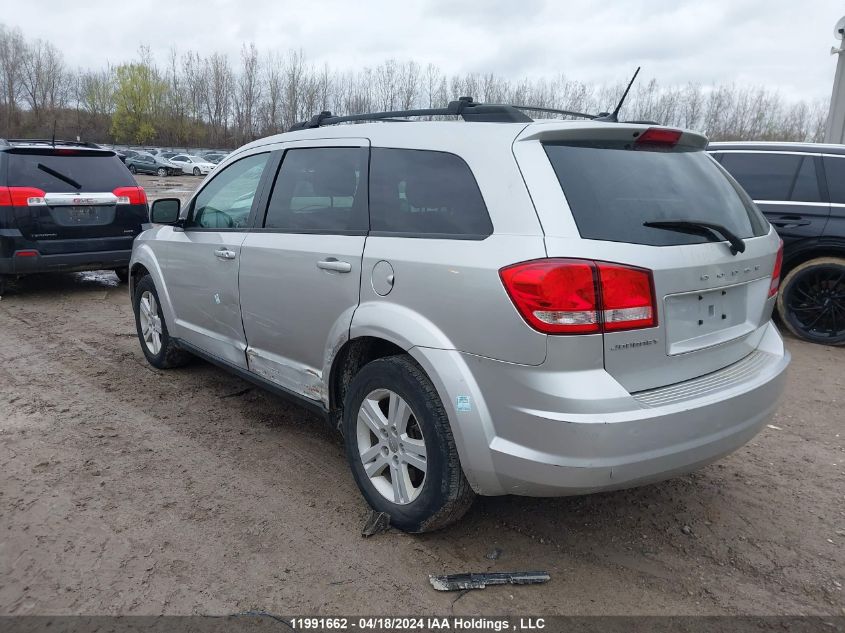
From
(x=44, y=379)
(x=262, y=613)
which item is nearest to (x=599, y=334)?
(x=262, y=613)

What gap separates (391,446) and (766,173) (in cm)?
572

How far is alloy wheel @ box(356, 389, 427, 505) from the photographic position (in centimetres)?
277

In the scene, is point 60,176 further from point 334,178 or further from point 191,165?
point 191,165

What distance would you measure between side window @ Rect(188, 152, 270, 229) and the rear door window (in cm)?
517

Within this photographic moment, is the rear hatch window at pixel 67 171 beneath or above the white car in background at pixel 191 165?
beneath

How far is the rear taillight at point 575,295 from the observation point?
7.37 feet

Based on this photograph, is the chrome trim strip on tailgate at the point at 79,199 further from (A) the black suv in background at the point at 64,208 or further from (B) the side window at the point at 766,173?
(B) the side window at the point at 766,173

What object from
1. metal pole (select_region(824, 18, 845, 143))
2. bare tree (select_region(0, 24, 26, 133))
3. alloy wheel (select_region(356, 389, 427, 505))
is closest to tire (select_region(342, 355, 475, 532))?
alloy wheel (select_region(356, 389, 427, 505))

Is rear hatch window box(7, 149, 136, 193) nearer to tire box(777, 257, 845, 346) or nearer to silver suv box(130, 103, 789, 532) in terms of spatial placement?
silver suv box(130, 103, 789, 532)

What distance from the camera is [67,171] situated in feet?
24.8

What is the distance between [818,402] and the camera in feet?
15.6

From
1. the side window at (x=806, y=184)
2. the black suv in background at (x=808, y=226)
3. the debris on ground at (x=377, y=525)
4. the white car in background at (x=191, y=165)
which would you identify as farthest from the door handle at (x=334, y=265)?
the white car in background at (x=191, y=165)

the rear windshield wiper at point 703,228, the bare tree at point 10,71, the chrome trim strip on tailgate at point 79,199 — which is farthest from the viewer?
the bare tree at point 10,71

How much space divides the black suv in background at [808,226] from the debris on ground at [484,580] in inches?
201
